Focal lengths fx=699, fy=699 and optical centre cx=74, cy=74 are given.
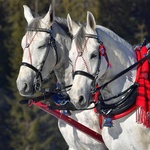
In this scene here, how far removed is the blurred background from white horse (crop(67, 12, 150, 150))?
18852mm

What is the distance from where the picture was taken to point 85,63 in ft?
24.0

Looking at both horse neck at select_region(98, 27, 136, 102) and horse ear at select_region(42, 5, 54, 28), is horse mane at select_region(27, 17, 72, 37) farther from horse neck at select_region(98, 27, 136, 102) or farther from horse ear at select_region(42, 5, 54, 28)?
horse neck at select_region(98, 27, 136, 102)

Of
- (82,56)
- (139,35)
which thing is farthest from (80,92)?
(139,35)

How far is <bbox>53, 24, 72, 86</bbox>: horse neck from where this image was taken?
27.7 ft

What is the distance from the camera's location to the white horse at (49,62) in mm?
8008

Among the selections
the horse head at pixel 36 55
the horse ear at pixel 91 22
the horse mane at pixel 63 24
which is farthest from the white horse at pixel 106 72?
the horse mane at pixel 63 24

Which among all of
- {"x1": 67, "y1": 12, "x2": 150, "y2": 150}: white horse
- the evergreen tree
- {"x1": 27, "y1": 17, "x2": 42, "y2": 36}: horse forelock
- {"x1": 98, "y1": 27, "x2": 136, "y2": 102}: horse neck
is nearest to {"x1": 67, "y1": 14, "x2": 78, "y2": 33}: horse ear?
{"x1": 67, "y1": 12, "x2": 150, "y2": 150}: white horse

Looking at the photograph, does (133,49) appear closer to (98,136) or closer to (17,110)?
(98,136)

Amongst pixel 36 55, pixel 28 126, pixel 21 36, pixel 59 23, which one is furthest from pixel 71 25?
pixel 21 36

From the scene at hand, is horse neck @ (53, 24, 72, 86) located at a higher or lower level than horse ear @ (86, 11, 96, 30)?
lower

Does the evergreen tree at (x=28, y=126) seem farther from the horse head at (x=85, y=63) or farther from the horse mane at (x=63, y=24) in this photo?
the horse head at (x=85, y=63)

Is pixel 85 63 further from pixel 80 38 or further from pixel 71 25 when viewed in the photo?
pixel 71 25

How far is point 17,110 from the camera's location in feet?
98.5

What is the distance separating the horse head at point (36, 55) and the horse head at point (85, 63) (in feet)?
2.31
